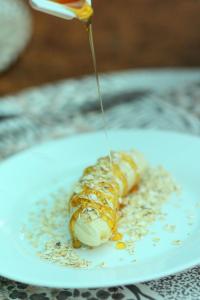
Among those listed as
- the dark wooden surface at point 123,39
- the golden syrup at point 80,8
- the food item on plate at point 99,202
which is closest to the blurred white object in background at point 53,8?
the golden syrup at point 80,8

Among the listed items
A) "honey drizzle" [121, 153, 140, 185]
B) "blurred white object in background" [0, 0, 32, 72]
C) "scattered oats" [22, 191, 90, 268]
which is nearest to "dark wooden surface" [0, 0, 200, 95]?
"blurred white object in background" [0, 0, 32, 72]

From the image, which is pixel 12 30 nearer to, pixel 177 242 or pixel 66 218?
pixel 66 218

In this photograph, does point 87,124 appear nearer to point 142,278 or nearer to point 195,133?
point 195,133

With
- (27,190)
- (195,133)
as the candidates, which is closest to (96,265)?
(27,190)

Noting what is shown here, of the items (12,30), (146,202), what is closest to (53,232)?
(146,202)

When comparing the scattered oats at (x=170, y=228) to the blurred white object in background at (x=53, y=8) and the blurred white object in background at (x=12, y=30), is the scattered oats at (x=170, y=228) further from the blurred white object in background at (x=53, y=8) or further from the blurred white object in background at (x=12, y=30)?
the blurred white object in background at (x=12, y=30)

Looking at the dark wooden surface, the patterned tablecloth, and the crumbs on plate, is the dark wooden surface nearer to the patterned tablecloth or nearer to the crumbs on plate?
the patterned tablecloth
